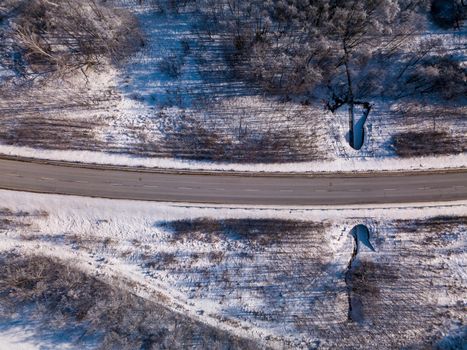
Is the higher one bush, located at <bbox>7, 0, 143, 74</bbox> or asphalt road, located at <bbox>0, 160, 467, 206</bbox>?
bush, located at <bbox>7, 0, 143, 74</bbox>

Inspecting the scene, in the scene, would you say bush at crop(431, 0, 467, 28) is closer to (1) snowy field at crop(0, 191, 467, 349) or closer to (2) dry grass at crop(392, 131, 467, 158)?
(2) dry grass at crop(392, 131, 467, 158)

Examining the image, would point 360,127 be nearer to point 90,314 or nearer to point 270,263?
point 270,263

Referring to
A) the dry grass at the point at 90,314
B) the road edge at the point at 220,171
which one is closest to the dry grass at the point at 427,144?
the road edge at the point at 220,171

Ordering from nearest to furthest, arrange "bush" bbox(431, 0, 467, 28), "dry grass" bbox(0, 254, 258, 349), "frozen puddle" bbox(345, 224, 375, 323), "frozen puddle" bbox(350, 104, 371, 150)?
"dry grass" bbox(0, 254, 258, 349), "frozen puddle" bbox(345, 224, 375, 323), "bush" bbox(431, 0, 467, 28), "frozen puddle" bbox(350, 104, 371, 150)

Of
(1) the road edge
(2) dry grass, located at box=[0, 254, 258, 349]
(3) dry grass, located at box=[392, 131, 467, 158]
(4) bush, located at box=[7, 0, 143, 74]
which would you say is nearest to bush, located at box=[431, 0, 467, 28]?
(3) dry grass, located at box=[392, 131, 467, 158]

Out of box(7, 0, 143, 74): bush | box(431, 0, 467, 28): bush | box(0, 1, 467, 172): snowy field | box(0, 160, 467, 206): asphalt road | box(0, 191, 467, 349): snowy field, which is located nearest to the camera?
box(0, 191, 467, 349): snowy field

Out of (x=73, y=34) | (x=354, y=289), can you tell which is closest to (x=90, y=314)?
(x=354, y=289)

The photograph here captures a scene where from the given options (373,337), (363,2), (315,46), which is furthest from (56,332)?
(363,2)
